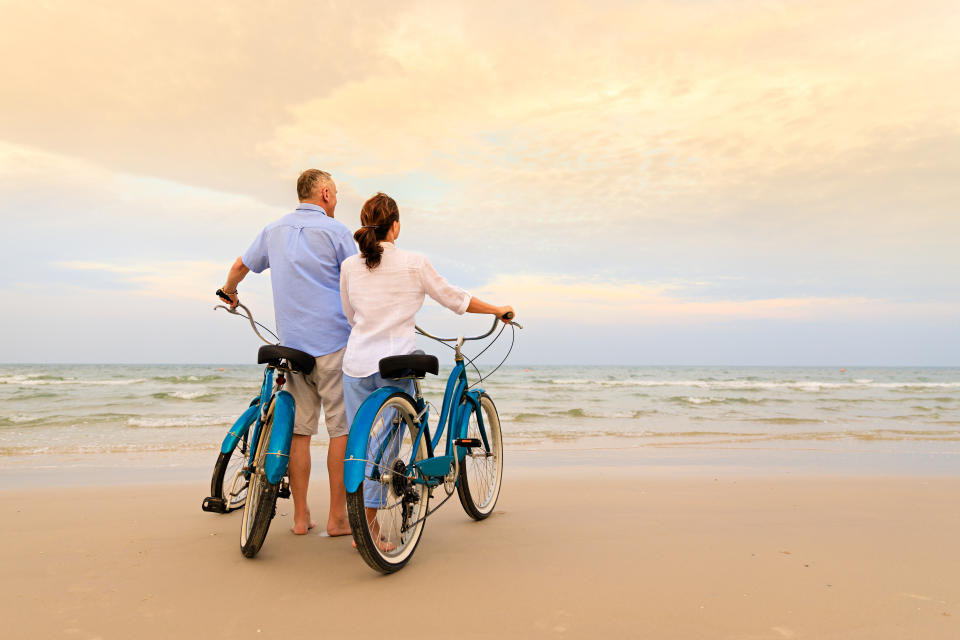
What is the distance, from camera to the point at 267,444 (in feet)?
8.82

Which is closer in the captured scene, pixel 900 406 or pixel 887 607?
pixel 887 607

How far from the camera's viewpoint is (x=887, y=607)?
7.54 feet

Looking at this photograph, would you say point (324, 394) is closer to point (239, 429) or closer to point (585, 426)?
point (239, 429)

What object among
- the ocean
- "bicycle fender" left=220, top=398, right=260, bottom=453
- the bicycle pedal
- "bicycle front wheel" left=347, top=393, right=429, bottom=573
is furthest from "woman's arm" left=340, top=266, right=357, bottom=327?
the ocean

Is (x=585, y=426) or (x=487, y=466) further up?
(x=487, y=466)

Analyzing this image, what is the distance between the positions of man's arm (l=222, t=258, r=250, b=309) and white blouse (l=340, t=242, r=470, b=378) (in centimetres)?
80

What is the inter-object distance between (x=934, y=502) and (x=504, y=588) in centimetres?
352

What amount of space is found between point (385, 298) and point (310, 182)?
0.92 m

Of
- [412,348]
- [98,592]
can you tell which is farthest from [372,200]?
[98,592]

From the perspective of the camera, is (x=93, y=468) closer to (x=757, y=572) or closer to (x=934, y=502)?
(x=757, y=572)

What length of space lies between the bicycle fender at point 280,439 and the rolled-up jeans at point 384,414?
27cm

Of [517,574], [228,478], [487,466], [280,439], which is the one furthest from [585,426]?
[280,439]

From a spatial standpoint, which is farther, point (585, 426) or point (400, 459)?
point (585, 426)

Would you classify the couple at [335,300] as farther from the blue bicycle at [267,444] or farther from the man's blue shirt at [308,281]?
the blue bicycle at [267,444]
